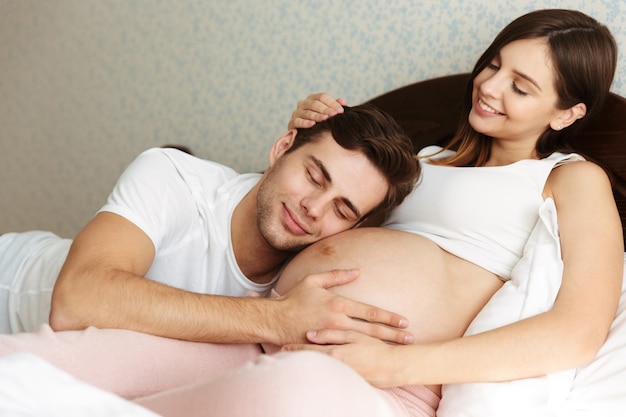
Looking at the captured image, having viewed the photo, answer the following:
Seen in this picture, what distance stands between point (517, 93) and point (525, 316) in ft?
1.82

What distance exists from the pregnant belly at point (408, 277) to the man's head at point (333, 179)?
0.05 m

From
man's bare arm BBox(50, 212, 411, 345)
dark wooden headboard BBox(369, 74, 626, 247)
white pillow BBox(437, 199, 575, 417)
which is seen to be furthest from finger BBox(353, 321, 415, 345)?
dark wooden headboard BBox(369, 74, 626, 247)

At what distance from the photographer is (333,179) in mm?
1470

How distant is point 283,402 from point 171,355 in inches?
17.7

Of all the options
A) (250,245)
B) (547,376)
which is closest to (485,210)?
(547,376)

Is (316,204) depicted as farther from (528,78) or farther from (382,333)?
(528,78)

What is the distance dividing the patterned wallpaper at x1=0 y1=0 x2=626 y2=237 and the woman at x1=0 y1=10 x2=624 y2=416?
0.36 meters

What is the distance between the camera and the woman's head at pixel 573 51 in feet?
4.96

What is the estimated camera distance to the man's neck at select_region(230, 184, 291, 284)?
59.8 inches

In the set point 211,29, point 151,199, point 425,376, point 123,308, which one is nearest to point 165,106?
point 211,29

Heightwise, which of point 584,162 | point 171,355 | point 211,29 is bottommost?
point 171,355

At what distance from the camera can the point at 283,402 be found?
87cm

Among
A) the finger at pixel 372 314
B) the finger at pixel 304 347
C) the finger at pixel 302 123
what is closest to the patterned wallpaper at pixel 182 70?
the finger at pixel 302 123

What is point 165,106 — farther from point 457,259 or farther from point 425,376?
point 425,376
